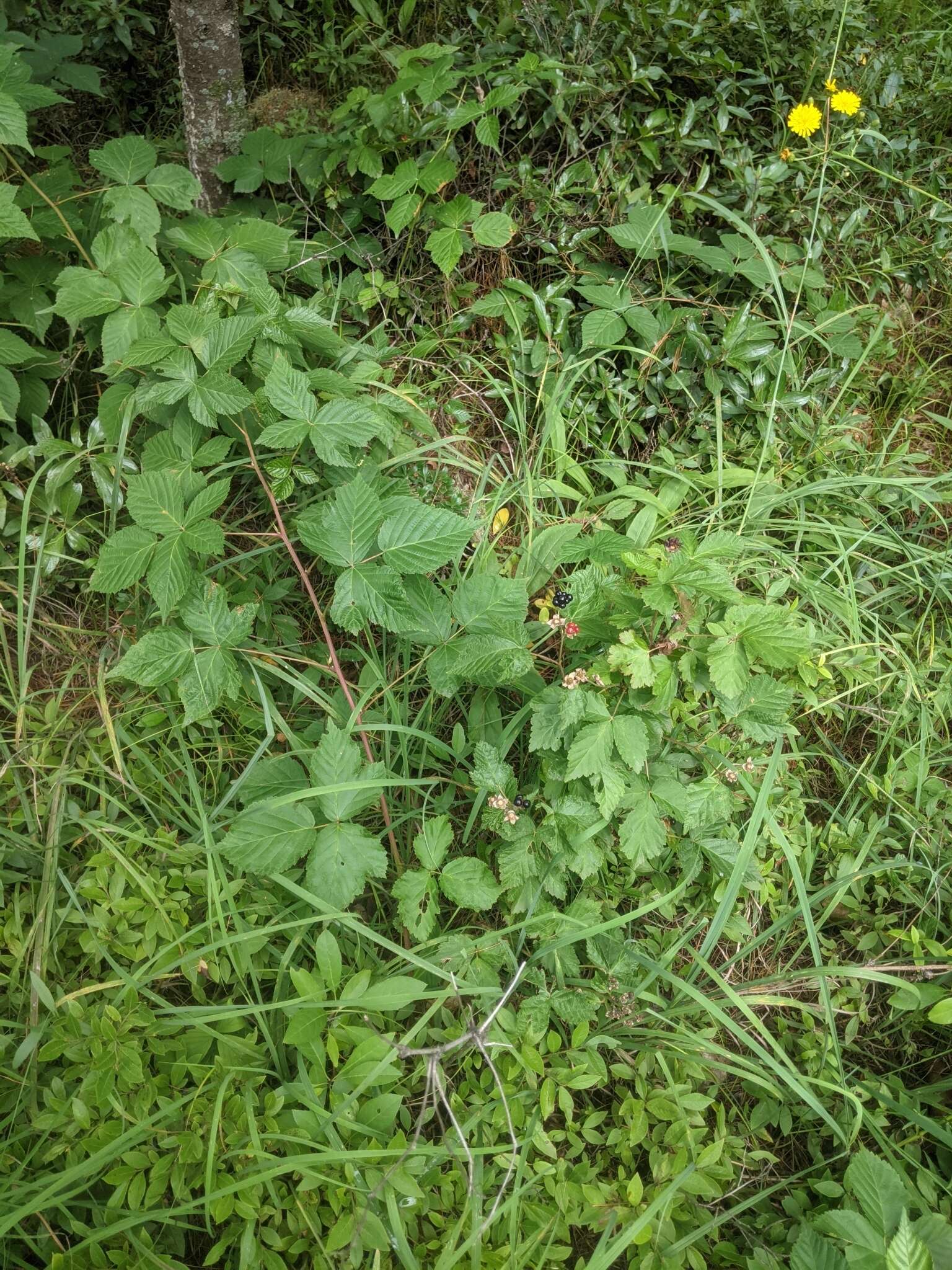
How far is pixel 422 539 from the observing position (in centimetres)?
156

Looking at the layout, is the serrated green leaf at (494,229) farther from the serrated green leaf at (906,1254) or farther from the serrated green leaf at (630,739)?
the serrated green leaf at (906,1254)

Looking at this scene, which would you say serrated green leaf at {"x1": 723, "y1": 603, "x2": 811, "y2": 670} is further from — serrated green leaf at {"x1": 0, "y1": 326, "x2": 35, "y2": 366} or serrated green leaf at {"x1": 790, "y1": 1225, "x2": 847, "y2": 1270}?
serrated green leaf at {"x1": 0, "y1": 326, "x2": 35, "y2": 366}

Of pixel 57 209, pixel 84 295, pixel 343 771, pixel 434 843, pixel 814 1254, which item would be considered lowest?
pixel 814 1254

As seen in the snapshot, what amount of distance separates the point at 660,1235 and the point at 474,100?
2682 millimetres

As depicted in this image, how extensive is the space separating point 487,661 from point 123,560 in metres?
0.79

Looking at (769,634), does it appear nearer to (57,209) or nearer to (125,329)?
A: (125,329)

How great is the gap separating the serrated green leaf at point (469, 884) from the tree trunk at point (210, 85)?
6.96 ft

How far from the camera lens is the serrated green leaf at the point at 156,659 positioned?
156 centimetres

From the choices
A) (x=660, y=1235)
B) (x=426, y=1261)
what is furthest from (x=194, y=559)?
(x=660, y=1235)

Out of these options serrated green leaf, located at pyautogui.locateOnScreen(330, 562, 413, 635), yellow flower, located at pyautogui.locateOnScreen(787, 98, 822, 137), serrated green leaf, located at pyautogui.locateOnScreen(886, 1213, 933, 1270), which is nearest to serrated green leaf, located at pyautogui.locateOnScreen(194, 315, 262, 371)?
serrated green leaf, located at pyautogui.locateOnScreen(330, 562, 413, 635)

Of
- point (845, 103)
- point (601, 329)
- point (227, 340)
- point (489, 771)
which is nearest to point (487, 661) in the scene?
point (489, 771)

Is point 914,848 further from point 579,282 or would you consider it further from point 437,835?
point 579,282

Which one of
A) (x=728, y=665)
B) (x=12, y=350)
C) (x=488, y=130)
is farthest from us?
(x=488, y=130)

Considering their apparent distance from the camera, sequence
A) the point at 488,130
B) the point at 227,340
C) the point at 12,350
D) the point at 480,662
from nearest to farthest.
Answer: the point at 480,662, the point at 227,340, the point at 12,350, the point at 488,130
